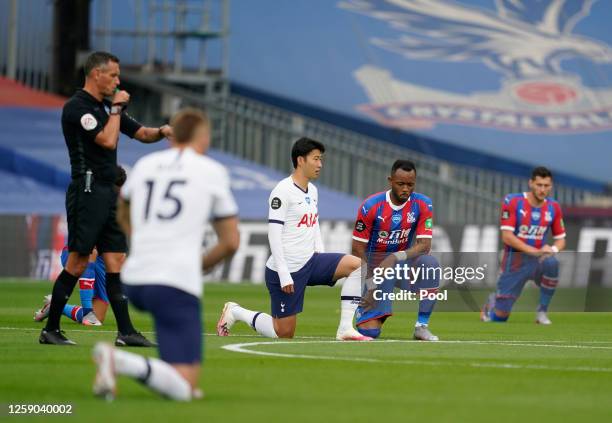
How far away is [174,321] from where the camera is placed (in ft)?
27.8

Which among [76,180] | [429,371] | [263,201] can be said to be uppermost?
[76,180]

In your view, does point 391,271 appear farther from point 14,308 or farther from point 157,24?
point 157,24

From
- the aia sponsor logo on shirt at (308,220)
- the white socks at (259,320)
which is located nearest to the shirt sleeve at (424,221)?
the aia sponsor logo on shirt at (308,220)

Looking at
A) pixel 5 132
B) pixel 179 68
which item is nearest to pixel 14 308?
pixel 5 132

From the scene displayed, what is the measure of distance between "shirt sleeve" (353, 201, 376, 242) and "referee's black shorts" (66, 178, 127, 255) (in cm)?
368

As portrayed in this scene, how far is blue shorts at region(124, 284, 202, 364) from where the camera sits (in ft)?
27.7

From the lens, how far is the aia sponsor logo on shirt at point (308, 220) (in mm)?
13984

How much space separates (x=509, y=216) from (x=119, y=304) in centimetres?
824

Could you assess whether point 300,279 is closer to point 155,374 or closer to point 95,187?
point 95,187

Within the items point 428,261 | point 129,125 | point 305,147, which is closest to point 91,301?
point 305,147

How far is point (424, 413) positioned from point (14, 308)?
11.4 m

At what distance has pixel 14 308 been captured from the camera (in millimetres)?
18781

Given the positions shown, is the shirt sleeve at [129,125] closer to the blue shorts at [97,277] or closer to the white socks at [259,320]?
the white socks at [259,320]

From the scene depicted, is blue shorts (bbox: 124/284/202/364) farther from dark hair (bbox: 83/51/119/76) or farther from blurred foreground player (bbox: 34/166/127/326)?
blurred foreground player (bbox: 34/166/127/326)
